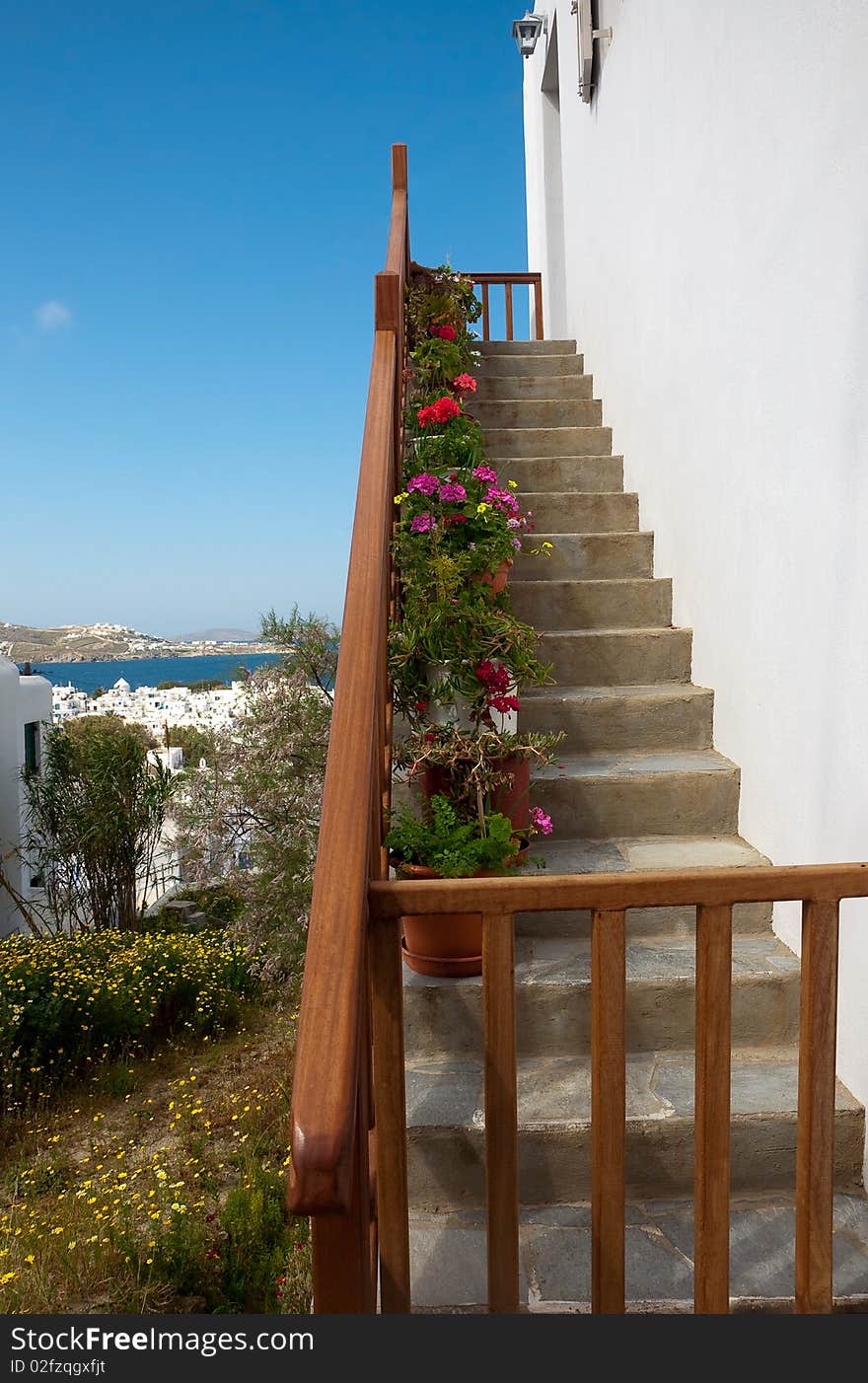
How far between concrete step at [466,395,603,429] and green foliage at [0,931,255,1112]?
4.44m

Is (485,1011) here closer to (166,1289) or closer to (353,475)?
(353,475)

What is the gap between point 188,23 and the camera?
20.5 meters

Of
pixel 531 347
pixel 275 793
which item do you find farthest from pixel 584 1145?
pixel 275 793

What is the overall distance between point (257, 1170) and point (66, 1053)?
8.51 feet

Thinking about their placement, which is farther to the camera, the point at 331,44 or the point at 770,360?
the point at 331,44

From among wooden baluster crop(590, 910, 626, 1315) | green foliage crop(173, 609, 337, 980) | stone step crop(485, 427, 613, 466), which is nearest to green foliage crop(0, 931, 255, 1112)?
green foliage crop(173, 609, 337, 980)

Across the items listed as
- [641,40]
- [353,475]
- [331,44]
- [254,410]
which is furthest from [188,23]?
[254,410]

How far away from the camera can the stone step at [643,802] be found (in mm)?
2643

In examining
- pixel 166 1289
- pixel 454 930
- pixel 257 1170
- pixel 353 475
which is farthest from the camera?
pixel 257 1170

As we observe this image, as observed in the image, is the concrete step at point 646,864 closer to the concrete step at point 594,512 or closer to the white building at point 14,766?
the concrete step at point 594,512

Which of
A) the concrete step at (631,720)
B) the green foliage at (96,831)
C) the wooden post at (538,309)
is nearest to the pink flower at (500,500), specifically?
the concrete step at (631,720)

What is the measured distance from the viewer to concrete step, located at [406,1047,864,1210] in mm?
1838

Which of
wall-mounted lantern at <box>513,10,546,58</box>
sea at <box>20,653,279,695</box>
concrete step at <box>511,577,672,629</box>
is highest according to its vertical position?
wall-mounted lantern at <box>513,10,546,58</box>

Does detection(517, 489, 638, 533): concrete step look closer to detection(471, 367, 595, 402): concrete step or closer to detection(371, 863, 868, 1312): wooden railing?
detection(471, 367, 595, 402): concrete step
